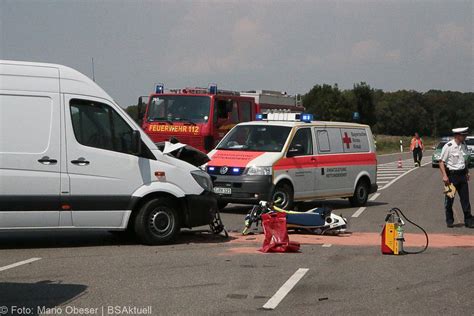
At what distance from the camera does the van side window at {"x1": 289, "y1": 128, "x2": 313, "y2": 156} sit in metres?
15.3

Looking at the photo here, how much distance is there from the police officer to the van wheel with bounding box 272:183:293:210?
3241mm

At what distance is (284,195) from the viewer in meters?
14.8

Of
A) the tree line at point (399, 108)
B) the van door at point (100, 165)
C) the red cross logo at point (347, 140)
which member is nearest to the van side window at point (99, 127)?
the van door at point (100, 165)

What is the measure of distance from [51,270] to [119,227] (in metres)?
1.96

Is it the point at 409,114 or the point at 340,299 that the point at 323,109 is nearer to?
the point at 409,114

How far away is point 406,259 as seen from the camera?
30.9 feet

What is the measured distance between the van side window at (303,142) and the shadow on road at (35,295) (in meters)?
8.59

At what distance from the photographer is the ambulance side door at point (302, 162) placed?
1514 cm

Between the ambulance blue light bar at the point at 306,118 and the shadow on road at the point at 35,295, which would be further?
the ambulance blue light bar at the point at 306,118

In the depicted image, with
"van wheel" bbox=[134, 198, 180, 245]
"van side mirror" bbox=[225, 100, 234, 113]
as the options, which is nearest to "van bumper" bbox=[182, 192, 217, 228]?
"van wheel" bbox=[134, 198, 180, 245]

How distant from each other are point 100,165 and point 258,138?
6190 mm

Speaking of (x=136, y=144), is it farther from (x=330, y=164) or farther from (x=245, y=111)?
(x=245, y=111)

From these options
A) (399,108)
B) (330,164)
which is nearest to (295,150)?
(330,164)

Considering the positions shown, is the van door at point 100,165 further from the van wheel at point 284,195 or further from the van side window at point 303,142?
the van side window at point 303,142
